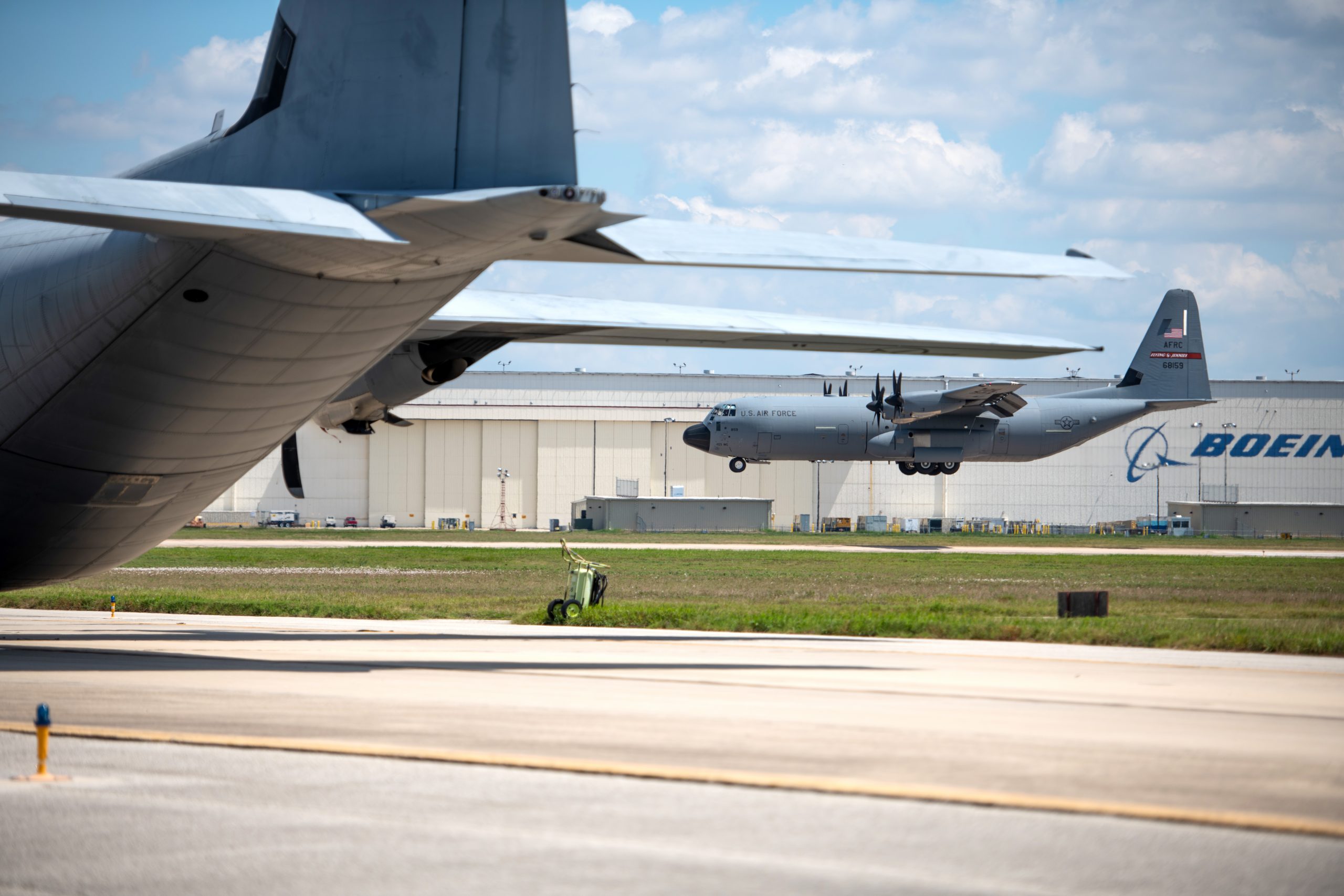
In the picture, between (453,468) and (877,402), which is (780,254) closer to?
(877,402)

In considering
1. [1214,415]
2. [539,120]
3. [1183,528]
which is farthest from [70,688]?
[1214,415]

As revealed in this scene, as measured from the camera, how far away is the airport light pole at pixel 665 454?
8644cm

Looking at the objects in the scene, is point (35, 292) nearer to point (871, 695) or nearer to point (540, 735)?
point (540, 735)

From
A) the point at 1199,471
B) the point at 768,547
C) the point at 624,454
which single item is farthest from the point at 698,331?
the point at 1199,471

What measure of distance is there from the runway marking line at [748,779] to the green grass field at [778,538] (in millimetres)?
51421

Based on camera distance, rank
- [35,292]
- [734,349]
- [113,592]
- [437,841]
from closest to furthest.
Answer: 1. [437,841]
2. [35,292]
3. [734,349]
4. [113,592]

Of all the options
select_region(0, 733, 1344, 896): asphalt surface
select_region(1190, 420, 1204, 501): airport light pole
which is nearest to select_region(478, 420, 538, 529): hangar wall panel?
select_region(1190, 420, 1204, 501): airport light pole

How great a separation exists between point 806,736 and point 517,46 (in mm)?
6735

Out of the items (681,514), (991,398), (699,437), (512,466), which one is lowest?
(681,514)

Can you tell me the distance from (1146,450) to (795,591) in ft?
204

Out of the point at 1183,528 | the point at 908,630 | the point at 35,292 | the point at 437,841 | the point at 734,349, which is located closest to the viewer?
the point at 437,841

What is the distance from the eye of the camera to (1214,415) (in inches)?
3452

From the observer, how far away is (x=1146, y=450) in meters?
Result: 87.6

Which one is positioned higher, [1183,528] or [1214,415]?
[1214,415]
